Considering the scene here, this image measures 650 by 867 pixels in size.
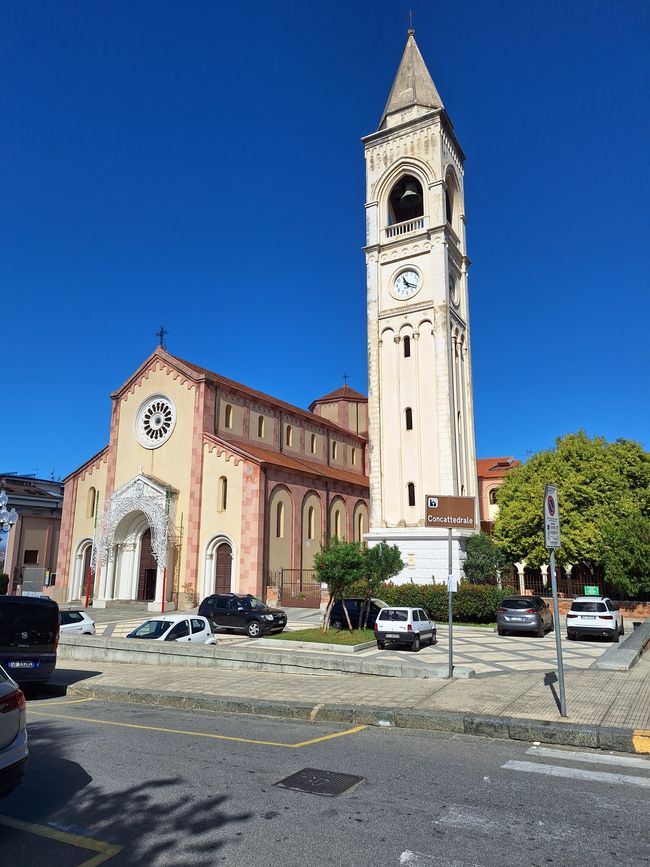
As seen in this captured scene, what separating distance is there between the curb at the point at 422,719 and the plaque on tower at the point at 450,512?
3988 mm

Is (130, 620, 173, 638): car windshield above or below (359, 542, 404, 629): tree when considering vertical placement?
below

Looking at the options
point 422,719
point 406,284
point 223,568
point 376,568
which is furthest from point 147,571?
point 422,719

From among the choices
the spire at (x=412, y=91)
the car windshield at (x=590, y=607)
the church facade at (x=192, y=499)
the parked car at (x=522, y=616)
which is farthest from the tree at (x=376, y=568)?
the spire at (x=412, y=91)

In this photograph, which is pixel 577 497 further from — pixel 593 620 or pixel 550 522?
pixel 550 522

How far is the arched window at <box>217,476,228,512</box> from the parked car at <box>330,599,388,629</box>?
11484 mm

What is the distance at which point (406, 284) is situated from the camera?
36656 mm

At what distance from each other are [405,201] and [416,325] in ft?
31.4

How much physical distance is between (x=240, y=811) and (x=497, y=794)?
2408mm

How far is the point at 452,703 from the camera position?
9484mm

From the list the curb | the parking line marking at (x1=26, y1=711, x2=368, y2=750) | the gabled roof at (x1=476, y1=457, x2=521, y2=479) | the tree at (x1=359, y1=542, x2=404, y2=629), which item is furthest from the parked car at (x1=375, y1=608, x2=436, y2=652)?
the gabled roof at (x1=476, y1=457, x2=521, y2=479)

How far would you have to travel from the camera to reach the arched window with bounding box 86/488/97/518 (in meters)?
38.6

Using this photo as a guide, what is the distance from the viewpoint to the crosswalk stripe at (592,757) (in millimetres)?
6847

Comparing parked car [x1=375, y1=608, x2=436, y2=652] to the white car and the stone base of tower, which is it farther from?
the stone base of tower

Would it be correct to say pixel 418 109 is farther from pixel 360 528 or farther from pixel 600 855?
pixel 600 855
